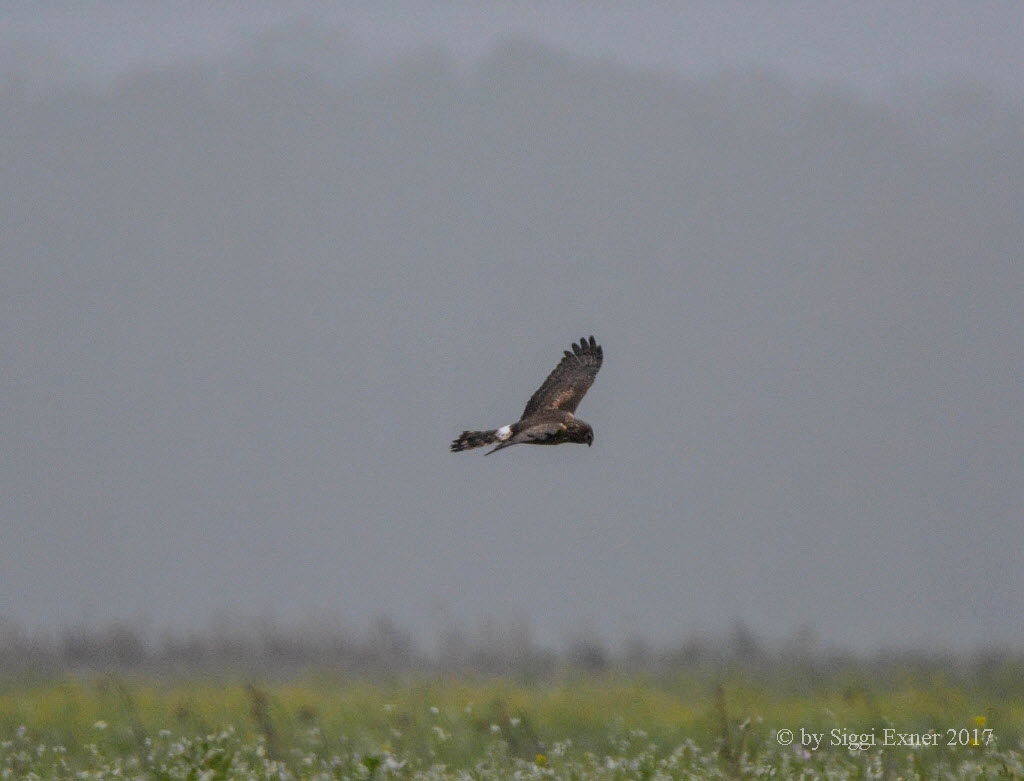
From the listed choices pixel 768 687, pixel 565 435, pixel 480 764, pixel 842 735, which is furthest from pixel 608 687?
pixel 480 764

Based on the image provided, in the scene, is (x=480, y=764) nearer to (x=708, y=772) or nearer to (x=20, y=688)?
(x=708, y=772)

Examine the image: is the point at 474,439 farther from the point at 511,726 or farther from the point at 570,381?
the point at 511,726

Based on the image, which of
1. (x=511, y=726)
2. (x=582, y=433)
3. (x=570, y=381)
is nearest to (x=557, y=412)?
(x=582, y=433)

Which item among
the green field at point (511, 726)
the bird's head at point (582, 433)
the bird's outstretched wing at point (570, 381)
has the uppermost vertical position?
the bird's outstretched wing at point (570, 381)

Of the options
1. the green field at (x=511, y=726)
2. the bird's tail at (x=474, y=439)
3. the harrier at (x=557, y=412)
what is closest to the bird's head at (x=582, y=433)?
the harrier at (x=557, y=412)

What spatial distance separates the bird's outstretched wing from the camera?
49.0 feet

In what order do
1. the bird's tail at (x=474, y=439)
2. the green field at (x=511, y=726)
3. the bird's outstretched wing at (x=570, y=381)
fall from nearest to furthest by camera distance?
the green field at (x=511, y=726)
the bird's tail at (x=474, y=439)
the bird's outstretched wing at (x=570, y=381)

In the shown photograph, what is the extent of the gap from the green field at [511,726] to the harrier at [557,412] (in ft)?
6.66

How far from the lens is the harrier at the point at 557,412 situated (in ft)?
44.0

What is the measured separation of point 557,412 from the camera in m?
14.3

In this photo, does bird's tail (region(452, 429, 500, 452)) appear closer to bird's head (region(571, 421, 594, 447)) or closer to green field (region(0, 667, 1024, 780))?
bird's head (region(571, 421, 594, 447))

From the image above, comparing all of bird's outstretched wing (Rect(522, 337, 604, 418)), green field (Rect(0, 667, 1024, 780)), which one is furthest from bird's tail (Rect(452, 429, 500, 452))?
green field (Rect(0, 667, 1024, 780))

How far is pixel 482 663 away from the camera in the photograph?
1655 cm

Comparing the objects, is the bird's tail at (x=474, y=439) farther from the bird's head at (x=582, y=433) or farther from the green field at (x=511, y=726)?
the green field at (x=511, y=726)
